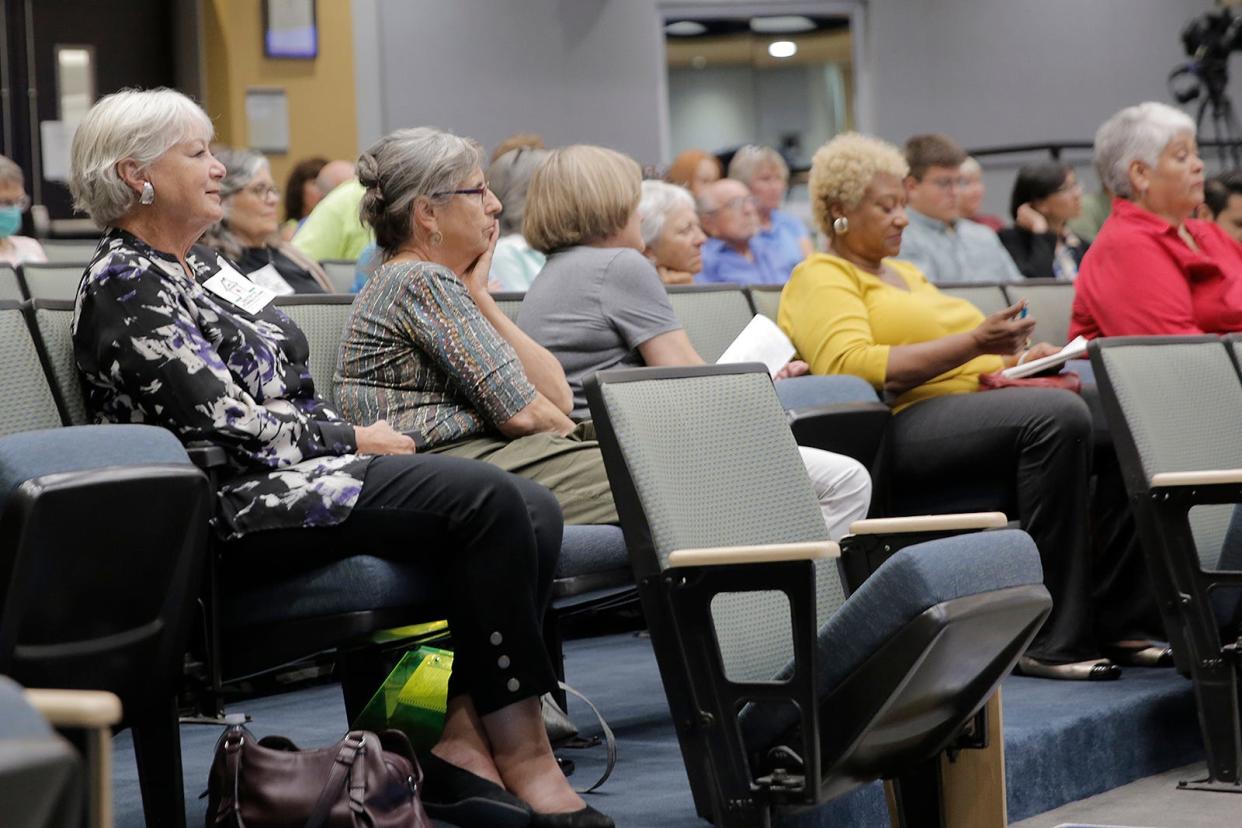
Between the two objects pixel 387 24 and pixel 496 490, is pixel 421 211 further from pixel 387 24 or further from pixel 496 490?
pixel 387 24

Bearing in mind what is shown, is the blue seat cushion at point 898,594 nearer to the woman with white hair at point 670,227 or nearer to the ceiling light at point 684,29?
the woman with white hair at point 670,227

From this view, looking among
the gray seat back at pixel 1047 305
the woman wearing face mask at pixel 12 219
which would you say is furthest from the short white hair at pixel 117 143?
the gray seat back at pixel 1047 305

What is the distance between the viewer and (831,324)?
349 centimetres

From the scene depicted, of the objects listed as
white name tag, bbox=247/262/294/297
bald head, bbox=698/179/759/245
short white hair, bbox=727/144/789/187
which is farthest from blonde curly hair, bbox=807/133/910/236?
short white hair, bbox=727/144/789/187

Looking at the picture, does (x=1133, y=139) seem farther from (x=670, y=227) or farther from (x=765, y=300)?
(x=670, y=227)

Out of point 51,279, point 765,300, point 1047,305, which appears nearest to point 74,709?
point 51,279

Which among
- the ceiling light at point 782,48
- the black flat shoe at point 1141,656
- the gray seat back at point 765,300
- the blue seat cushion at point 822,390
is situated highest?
the ceiling light at point 782,48

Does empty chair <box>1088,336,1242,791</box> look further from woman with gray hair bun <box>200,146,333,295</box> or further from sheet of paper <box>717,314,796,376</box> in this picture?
woman with gray hair bun <box>200,146,333,295</box>

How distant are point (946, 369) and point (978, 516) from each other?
46.0 inches

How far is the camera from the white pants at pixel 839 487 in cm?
298

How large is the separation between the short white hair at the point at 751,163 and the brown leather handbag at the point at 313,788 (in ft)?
14.7

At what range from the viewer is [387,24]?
321 inches

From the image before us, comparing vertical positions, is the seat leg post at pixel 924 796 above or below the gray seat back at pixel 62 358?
below

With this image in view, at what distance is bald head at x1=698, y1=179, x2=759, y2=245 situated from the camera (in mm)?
5445
